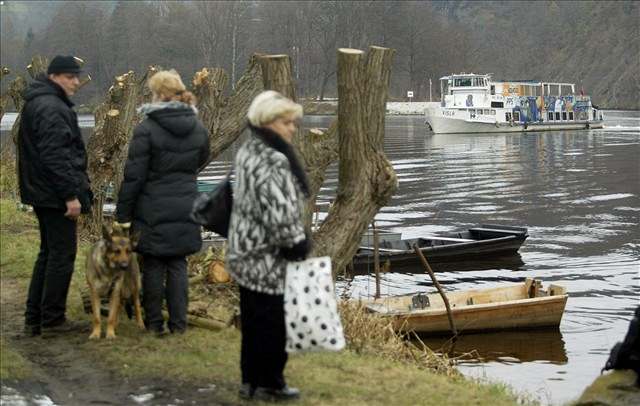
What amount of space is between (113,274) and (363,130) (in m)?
2.83

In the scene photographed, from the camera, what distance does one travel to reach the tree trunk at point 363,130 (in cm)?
1002

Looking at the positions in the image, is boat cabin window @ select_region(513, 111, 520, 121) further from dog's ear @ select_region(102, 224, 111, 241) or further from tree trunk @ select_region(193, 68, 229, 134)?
dog's ear @ select_region(102, 224, 111, 241)

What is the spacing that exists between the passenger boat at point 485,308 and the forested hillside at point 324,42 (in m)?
111

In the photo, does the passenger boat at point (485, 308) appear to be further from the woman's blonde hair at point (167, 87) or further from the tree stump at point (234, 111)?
the woman's blonde hair at point (167, 87)

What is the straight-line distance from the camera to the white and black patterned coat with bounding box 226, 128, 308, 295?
21.3 feet

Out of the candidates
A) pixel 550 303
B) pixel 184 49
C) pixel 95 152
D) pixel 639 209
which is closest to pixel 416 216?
pixel 639 209

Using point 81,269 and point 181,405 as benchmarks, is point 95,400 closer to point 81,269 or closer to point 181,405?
point 181,405

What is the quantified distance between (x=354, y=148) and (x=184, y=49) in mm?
123884

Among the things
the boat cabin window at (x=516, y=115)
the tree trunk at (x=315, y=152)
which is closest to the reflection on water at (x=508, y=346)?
the tree trunk at (x=315, y=152)

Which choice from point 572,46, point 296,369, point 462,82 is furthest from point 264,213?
point 572,46

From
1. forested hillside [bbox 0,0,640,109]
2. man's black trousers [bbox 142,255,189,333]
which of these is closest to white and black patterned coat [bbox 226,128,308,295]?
man's black trousers [bbox 142,255,189,333]

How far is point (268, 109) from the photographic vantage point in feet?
21.4

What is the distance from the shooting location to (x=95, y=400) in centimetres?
714

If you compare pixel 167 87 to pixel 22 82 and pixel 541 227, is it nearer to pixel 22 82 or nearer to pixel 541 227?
pixel 22 82
